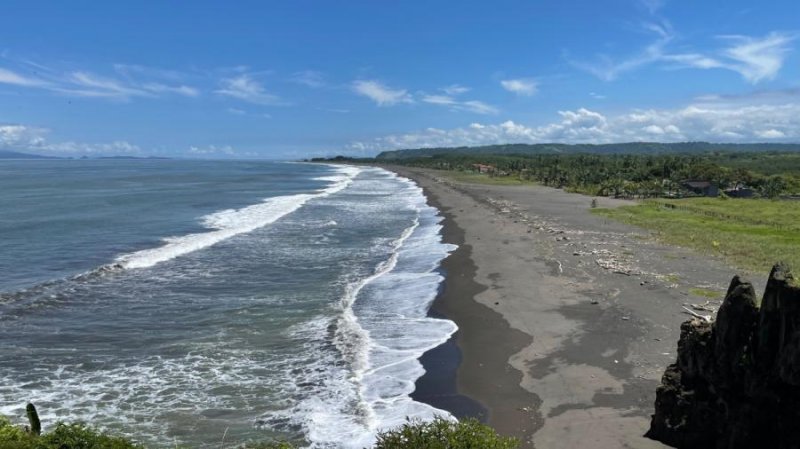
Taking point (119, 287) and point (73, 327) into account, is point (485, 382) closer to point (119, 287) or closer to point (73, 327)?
point (73, 327)

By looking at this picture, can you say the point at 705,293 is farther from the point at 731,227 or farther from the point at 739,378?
the point at 731,227

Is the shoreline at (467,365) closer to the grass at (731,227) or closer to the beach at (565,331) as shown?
the beach at (565,331)

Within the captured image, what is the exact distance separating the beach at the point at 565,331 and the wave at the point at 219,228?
51.4 ft

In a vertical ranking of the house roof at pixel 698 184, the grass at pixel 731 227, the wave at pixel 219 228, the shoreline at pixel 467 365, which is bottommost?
the shoreline at pixel 467 365

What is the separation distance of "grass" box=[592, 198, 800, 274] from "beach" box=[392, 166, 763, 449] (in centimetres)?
201

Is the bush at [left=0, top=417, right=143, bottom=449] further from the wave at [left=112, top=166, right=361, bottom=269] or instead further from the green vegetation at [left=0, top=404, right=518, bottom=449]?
the wave at [left=112, top=166, right=361, bottom=269]

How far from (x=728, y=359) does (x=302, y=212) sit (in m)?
48.0

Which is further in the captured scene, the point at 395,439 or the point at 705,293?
the point at 705,293

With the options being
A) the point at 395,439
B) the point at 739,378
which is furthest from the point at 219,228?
the point at 739,378

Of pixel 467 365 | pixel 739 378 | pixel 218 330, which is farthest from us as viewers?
pixel 218 330

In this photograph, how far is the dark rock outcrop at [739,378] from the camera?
30.2 feet

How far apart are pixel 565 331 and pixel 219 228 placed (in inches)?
1239

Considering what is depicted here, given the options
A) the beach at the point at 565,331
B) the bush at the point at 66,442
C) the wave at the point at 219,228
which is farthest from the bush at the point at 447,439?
the wave at the point at 219,228

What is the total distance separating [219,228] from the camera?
4319 cm
